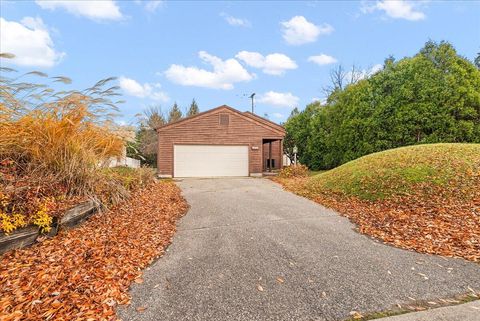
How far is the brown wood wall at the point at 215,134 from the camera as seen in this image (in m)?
15.1

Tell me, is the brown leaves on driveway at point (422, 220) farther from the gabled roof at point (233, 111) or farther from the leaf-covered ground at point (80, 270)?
the gabled roof at point (233, 111)

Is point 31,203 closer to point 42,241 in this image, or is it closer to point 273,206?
point 42,241

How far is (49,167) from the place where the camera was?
3912 millimetres

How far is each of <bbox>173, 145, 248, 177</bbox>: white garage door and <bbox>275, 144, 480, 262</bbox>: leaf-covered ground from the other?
6666 millimetres

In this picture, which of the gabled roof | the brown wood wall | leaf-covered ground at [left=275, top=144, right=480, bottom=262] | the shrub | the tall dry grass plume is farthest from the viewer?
the gabled roof

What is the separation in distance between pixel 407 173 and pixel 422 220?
2.66 meters

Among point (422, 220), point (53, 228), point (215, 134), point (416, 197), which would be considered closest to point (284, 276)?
point (53, 228)

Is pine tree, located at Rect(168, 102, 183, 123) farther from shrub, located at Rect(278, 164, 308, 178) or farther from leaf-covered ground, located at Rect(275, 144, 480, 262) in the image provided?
leaf-covered ground, located at Rect(275, 144, 480, 262)

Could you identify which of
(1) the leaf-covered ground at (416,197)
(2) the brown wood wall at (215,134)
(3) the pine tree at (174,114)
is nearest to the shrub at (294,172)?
(2) the brown wood wall at (215,134)

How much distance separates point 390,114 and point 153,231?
1355 centimetres

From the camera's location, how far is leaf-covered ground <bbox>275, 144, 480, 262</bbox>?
170 inches

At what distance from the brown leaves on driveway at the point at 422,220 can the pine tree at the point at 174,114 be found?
32.0m

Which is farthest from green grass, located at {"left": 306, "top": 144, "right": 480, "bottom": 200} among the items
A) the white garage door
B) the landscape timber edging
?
the white garage door

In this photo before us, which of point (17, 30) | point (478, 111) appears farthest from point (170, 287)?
point (478, 111)
